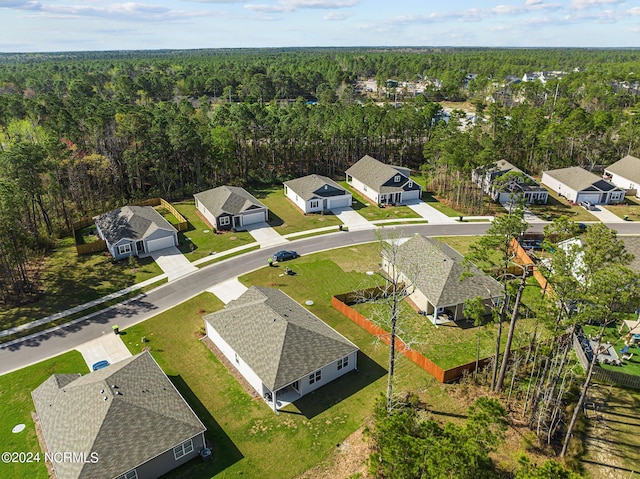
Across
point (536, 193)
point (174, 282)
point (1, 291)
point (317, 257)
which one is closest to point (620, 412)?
point (317, 257)

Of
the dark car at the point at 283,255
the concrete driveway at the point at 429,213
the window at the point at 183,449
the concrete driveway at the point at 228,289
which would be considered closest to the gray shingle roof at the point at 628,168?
the concrete driveway at the point at 429,213

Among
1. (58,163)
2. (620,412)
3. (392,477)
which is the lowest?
(620,412)

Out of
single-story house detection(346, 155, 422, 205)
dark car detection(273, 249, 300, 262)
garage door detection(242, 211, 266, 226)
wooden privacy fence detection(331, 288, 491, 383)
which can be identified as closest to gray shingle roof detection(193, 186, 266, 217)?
garage door detection(242, 211, 266, 226)

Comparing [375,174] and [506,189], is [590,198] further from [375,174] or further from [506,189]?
[375,174]

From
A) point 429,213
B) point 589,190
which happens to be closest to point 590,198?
point 589,190

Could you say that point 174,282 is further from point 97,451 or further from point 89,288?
point 97,451

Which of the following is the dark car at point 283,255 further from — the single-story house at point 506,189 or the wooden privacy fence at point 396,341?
the single-story house at point 506,189
